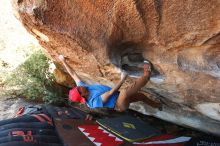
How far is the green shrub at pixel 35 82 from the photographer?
7.60m

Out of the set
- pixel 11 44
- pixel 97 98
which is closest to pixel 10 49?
pixel 11 44

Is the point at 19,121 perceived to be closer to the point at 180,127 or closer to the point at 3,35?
the point at 180,127

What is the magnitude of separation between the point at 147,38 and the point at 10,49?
6.15 metres

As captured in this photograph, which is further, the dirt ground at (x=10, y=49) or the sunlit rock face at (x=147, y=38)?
the dirt ground at (x=10, y=49)

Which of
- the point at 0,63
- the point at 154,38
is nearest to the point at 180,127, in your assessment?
the point at 154,38

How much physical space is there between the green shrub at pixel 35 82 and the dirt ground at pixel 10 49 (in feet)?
0.77

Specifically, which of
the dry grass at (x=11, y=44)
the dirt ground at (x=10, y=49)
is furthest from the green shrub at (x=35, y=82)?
the dry grass at (x=11, y=44)

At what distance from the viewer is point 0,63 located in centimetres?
889

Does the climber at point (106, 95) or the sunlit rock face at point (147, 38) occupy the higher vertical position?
the sunlit rock face at point (147, 38)

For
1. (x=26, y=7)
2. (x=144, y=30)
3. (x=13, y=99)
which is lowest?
(x=13, y=99)

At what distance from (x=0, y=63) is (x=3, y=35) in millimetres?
1518

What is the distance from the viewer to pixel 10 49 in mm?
9547

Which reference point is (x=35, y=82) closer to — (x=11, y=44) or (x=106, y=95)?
(x=11, y=44)

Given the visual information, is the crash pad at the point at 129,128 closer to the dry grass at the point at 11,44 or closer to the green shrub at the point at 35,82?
the green shrub at the point at 35,82
